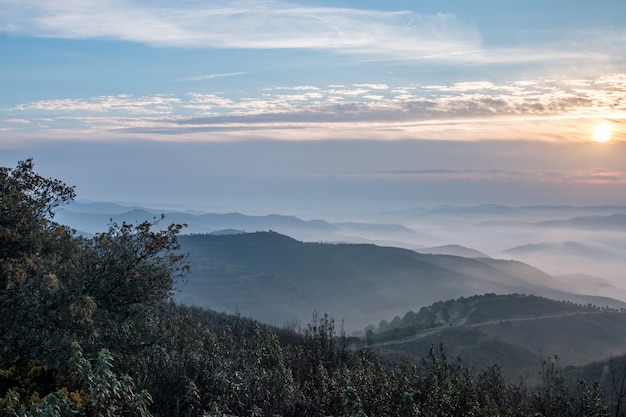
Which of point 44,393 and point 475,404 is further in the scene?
point 475,404

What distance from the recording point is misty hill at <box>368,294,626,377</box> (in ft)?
148

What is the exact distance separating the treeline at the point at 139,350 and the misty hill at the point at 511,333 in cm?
2510

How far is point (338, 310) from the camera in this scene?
14275 cm

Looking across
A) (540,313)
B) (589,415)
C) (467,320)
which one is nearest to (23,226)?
(589,415)

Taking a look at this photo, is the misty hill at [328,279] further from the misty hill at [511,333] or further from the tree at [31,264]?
the tree at [31,264]

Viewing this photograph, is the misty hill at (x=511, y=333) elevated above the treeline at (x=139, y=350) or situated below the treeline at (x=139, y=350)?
below

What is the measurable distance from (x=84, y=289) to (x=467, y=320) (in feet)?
187

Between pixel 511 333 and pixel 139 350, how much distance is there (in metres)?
54.1

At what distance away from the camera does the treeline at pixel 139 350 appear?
923cm

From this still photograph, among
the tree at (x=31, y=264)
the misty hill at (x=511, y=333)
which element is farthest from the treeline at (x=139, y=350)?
the misty hill at (x=511, y=333)

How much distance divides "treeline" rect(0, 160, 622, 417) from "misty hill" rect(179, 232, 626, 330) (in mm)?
111062

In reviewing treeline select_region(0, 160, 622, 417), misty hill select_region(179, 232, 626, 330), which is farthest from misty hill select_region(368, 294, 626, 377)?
misty hill select_region(179, 232, 626, 330)

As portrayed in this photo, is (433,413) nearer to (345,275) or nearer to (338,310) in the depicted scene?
(338,310)

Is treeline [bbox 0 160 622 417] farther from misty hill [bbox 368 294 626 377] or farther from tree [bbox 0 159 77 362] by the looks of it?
misty hill [bbox 368 294 626 377]
